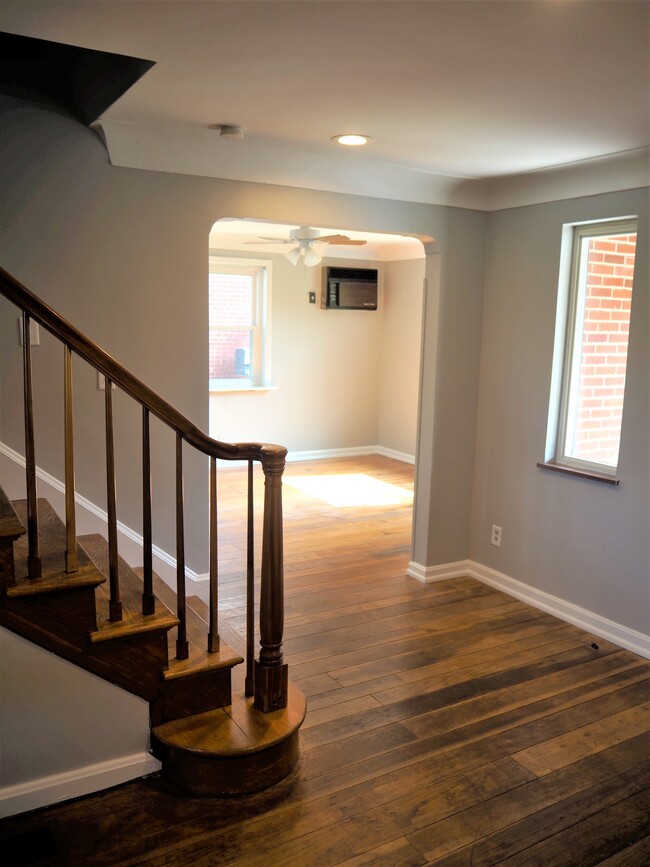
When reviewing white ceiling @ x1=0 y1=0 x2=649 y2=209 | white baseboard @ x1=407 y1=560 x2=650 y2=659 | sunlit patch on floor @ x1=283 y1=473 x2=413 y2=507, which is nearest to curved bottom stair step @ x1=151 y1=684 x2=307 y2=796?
white baseboard @ x1=407 y1=560 x2=650 y2=659

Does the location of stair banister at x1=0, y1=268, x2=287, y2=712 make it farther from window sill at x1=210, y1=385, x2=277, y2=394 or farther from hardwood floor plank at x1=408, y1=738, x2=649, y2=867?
window sill at x1=210, y1=385, x2=277, y2=394

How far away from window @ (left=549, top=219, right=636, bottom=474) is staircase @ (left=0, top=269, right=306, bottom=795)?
204 cm

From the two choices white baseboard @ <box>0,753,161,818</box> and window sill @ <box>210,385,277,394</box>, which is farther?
window sill @ <box>210,385,277,394</box>

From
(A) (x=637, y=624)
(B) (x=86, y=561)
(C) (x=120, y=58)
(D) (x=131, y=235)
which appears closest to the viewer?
(B) (x=86, y=561)

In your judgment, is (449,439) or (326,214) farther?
(449,439)

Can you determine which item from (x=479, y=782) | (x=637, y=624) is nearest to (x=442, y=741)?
(x=479, y=782)

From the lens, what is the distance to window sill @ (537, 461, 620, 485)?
3.41 meters

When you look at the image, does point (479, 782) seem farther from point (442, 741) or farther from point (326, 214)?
point (326, 214)

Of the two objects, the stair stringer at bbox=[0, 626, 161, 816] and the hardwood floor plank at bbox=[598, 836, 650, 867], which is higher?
the stair stringer at bbox=[0, 626, 161, 816]

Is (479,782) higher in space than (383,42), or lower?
lower

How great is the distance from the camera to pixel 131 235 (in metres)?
3.13

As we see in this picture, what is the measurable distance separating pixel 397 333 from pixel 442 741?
5.84m

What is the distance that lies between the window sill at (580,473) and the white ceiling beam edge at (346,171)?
1.42 meters

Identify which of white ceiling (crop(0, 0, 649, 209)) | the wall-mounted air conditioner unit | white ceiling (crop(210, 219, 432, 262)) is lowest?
the wall-mounted air conditioner unit
